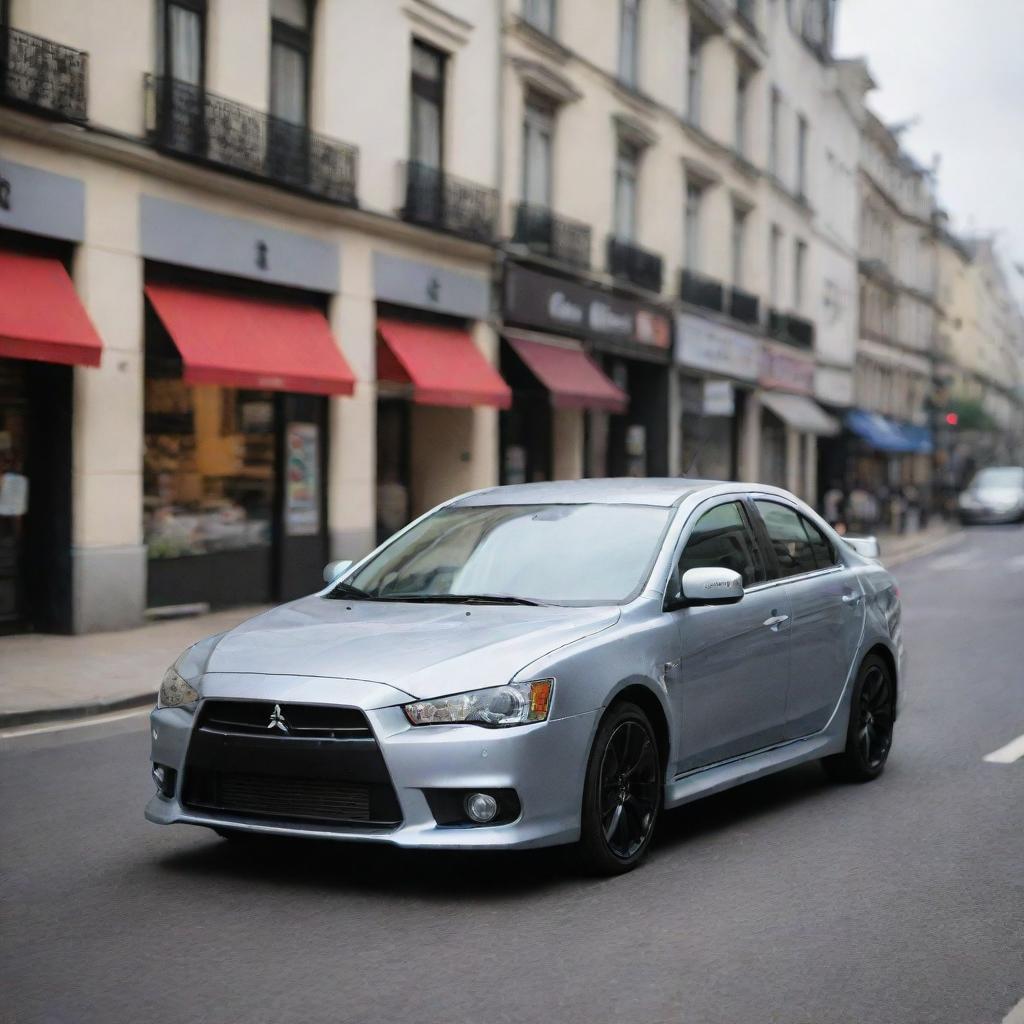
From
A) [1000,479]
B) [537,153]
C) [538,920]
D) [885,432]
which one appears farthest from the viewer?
[1000,479]

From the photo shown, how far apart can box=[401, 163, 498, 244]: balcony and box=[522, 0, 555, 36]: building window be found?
11.4ft

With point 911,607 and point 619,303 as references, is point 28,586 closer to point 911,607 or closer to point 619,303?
point 911,607

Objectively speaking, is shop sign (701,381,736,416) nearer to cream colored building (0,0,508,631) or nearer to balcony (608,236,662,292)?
balcony (608,236,662,292)

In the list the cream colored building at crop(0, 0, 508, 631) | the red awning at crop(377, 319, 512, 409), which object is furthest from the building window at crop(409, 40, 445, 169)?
the red awning at crop(377, 319, 512, 409)

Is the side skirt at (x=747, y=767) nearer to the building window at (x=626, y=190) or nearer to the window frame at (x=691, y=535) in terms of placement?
the window frame at (x=691, y=535)

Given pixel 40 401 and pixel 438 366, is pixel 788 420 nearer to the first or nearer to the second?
pixel 438 366

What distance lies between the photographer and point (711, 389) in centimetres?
2902

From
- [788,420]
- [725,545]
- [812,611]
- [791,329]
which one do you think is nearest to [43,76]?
[725,545]

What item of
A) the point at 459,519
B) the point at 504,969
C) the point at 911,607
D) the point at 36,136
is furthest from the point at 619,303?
the point at 504,969

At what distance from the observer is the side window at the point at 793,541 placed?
7.56m

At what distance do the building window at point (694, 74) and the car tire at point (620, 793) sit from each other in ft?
93.6

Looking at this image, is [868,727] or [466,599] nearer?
[466,599]

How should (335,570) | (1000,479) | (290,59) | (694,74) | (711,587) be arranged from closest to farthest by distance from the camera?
(711,587), (335,570), (290,59), (694,74), (1000,479)

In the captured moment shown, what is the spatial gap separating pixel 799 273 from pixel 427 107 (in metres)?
22.5
